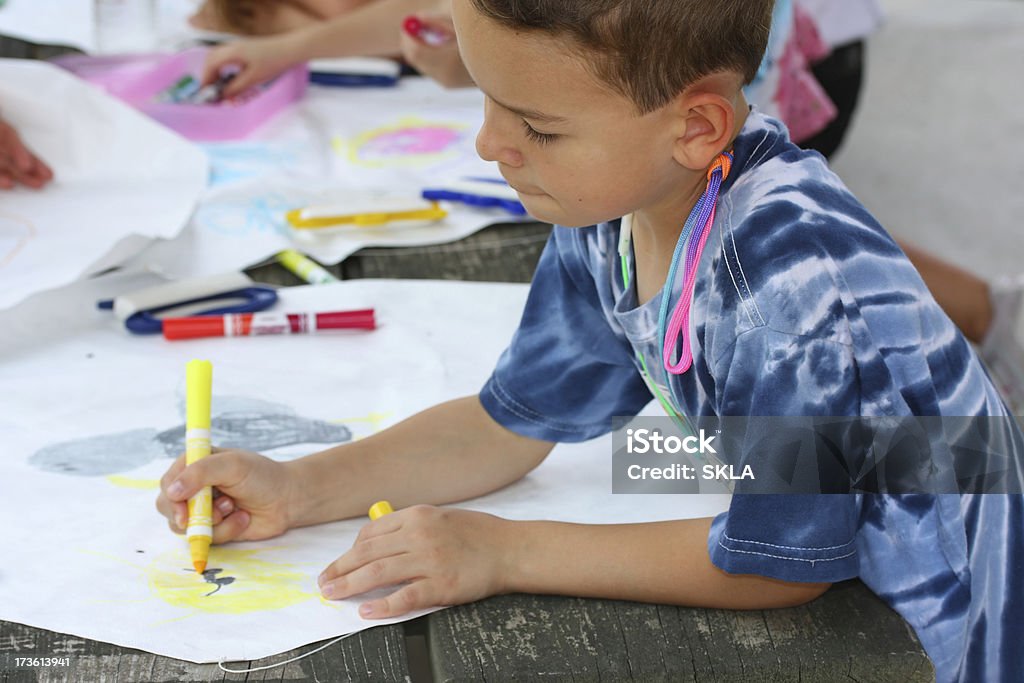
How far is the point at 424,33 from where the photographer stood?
4.74 ft

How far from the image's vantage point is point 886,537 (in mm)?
711

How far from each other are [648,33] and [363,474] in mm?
380

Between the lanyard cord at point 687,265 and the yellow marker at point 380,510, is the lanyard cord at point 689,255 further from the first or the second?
the yellow marker at point 380,510

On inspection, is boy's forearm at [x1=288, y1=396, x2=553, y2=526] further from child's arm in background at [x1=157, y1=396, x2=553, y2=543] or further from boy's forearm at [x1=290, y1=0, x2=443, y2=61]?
boy's forearm at [x1=290, y1=0, x2=443, y2=61]

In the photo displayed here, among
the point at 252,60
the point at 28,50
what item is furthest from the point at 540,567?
the point at 28,50

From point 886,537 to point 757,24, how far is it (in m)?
0.31

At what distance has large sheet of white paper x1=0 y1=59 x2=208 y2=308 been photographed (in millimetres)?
1132

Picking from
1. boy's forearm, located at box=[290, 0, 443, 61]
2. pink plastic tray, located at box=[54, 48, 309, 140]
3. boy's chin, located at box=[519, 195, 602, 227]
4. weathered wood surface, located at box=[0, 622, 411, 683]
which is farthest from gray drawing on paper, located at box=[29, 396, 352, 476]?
boy's forearm, located at box=[290, 0, 443, 61]

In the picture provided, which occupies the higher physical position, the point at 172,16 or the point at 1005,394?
the point at 172,16

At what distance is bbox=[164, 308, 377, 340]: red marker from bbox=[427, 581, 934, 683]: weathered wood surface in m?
0.43

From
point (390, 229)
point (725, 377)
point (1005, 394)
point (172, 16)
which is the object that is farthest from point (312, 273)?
point (1005, 394)

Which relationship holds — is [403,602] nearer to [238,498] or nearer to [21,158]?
[238,498]

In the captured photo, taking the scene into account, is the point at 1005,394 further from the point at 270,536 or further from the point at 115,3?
the point at 115,3

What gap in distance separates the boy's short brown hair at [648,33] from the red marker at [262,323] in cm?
49
